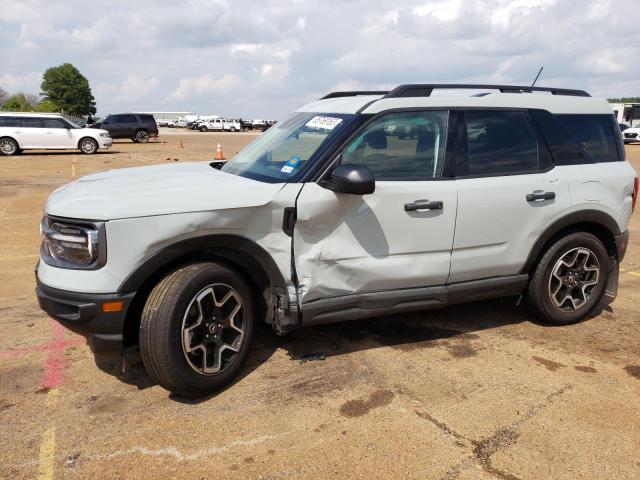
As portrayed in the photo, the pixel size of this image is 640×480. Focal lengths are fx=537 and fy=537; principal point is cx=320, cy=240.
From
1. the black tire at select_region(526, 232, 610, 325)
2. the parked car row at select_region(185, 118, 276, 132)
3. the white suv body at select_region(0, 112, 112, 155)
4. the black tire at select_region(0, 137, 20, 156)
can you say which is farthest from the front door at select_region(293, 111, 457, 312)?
the parked car row at select_region(185, 118, 276, 132)

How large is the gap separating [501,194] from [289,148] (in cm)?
158

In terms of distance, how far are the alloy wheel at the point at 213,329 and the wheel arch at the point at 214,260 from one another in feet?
0.62

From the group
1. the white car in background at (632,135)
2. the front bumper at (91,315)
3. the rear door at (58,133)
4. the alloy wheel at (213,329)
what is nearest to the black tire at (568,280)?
the alloy wheel at (213,329)

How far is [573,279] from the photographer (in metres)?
4.48

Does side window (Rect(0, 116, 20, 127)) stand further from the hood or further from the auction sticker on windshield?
the auction sticker on windshield

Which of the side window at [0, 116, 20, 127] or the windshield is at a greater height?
the side window at [0, 116, 20, 127]

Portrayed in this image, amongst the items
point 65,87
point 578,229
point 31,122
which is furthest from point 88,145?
point 65,87

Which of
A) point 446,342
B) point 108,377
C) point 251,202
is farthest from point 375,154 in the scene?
point 108,377

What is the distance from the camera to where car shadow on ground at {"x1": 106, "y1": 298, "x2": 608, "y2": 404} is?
384 cm

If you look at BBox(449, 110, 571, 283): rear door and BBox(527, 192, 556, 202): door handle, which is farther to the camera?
BBox(527, 192, 556, 202): door handle

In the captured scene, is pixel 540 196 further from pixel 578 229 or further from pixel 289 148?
pixel 289 148

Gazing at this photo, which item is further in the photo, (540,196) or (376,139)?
(540,196)

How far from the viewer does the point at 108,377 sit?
11.7 ft

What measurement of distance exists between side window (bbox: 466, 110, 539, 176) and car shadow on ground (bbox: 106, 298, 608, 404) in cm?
134
